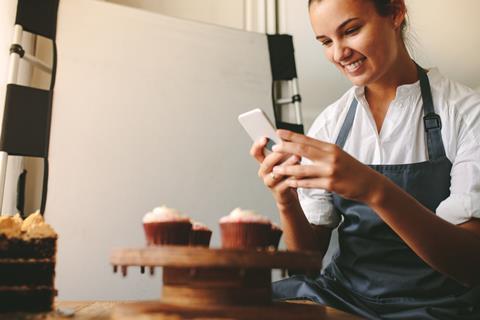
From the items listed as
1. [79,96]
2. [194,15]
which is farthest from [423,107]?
[194,15]

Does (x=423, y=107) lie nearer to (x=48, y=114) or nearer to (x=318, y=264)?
(x=318, y=264)

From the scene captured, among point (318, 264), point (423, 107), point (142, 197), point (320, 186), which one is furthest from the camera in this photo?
point (142, 197)

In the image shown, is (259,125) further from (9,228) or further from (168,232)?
(9,228)

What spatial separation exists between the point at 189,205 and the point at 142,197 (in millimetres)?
A: 215

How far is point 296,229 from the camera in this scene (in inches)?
54.8

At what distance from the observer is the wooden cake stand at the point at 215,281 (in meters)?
0.80

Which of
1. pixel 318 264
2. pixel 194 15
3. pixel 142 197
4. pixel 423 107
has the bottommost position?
pixel 318 264

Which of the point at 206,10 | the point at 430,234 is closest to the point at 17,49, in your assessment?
the point at 206,10

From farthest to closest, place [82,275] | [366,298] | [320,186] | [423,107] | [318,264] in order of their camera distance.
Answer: [82,275]
[423,107]
[366,298]
[320,186]
[318,264]

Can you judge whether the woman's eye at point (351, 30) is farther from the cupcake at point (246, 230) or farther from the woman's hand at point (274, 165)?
the cupcake at point (246, 230)

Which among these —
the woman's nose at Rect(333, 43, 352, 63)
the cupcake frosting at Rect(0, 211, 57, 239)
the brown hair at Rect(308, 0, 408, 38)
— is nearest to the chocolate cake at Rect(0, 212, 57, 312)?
the cupcake frosting at Rect(0, 211, 57, 239)

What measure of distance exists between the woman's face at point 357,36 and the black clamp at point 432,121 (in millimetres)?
183

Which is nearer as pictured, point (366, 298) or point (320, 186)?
point (320, 186)

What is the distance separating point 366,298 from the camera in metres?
1.31
